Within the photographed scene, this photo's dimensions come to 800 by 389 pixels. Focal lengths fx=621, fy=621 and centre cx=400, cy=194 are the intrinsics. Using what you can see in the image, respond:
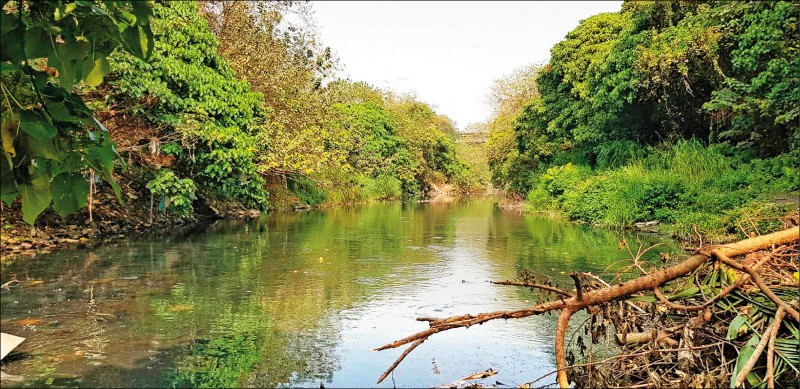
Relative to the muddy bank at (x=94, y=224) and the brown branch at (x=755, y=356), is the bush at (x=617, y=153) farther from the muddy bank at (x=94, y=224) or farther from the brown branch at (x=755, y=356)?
the brown branch at (x=755, y=356)

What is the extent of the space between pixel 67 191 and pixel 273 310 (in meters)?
4.62

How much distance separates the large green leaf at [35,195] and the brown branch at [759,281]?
331 cm

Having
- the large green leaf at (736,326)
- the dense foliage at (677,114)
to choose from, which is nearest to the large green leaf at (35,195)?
the large green leaf at (736,326)

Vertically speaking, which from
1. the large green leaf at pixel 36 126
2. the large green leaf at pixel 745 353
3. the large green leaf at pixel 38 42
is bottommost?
the large green leaf at pixel 745 353

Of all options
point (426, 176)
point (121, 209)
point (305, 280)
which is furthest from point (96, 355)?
point (426, 176)

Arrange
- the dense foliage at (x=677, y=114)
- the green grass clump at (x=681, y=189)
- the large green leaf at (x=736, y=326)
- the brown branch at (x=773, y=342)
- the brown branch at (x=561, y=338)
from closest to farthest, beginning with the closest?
the brown branch at (x=773, y=342) → the brown branch at (x=561, y=338) → the large green leaf at (x=736, y=326) → the green grass clump at (x=681, y=189) → the dense foliage at (x=677, y=114)

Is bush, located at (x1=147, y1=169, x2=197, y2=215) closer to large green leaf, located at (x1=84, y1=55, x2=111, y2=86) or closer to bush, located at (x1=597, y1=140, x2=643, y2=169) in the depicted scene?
large green leaf, located at (x1=84, y1=55, x2=111, y2=86)

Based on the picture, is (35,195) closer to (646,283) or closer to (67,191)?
(67,191)

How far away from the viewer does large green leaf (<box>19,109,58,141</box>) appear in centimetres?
241

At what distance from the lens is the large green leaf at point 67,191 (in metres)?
2.58

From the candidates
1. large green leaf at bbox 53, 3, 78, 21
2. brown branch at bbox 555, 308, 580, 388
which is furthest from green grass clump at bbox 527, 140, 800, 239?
large green leaf at bbox 53, 3, 78, 21

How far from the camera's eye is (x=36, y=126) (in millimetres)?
2428

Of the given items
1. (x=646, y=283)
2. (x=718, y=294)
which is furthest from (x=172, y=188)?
(x=718, y=294)

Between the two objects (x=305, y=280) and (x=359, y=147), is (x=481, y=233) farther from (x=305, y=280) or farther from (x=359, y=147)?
(x=359, y=147)
